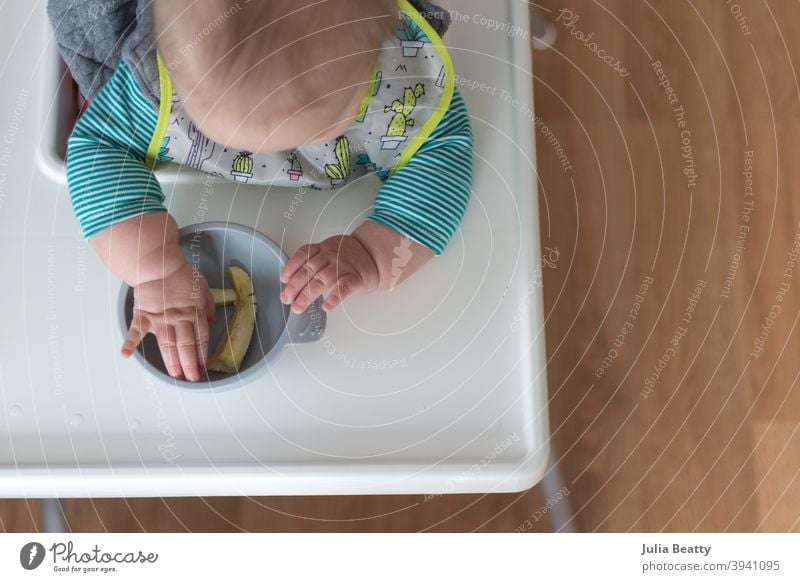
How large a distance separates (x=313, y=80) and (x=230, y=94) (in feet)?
0.13

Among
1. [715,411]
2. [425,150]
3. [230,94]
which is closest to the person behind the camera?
[230,94]

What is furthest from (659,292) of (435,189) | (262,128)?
(262,128)

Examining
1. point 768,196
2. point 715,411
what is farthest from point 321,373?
point 768,196

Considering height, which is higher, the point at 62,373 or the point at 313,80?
the point at 313,80

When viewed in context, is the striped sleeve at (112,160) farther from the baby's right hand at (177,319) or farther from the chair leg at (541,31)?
the chair leg at (541,31)

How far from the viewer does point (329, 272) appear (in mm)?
446

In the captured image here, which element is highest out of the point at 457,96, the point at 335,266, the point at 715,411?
the point at 457,96

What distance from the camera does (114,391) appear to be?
436 millimetres

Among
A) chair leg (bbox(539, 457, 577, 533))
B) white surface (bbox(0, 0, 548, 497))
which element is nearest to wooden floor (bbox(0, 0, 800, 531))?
chair leg (bbox(539, 457, 577, 533))

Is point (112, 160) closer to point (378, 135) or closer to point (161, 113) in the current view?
point (161, 113)

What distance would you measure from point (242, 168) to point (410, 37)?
0.13 meters

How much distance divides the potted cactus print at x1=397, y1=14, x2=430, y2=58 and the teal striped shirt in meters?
0.04

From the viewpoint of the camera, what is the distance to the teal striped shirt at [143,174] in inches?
17.5

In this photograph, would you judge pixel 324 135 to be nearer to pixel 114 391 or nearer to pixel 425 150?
pixel 425 150
